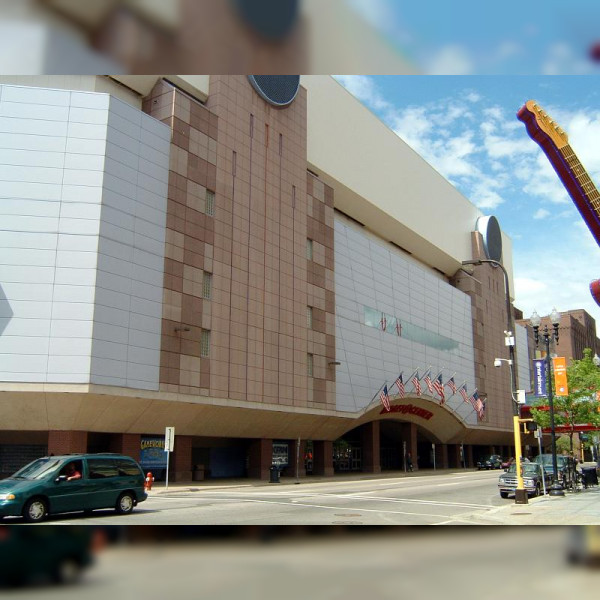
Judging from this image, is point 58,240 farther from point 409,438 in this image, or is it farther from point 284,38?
point 409,438

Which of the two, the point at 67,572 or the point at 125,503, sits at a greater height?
the point at 67,572

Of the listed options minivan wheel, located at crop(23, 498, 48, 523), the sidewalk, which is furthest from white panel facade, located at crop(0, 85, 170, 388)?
the sidewalk

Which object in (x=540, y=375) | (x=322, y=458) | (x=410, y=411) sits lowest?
(x=322, y=458)

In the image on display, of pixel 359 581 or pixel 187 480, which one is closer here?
pixel 359 581

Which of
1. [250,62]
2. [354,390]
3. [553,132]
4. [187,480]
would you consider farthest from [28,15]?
[354,390]

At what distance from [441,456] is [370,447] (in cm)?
1983

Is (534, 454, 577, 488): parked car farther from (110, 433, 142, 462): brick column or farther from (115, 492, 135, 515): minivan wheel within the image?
(115, 492, 135, 515): minivan wheel

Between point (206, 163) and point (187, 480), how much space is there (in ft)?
64.5

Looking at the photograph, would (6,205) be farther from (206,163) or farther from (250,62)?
(250,62)

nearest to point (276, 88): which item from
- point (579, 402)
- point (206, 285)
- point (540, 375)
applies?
point (206, 285)

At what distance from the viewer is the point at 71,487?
18.7 meters

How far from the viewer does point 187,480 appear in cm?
3991

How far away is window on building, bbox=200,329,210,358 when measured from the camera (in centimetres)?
4072

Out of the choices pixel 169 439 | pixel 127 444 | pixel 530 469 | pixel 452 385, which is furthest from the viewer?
pixel 452 385
